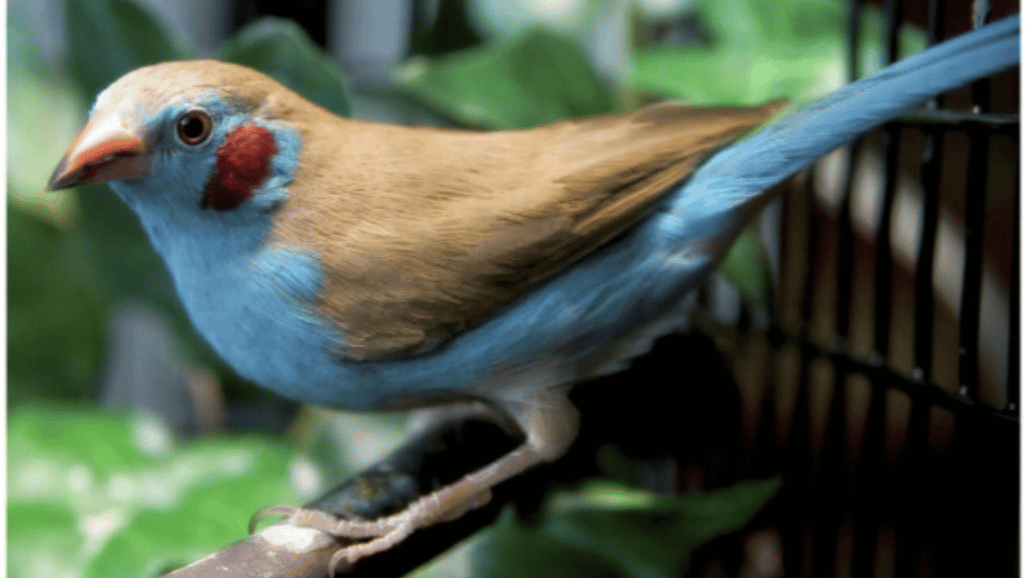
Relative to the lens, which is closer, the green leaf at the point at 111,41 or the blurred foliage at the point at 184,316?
the blurred foliage at the point at 184,316

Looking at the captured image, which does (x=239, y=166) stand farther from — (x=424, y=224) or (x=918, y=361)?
(x=918, y=361)

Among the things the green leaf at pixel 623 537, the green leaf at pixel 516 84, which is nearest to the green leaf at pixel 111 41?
the green leaf at pixel 516 84

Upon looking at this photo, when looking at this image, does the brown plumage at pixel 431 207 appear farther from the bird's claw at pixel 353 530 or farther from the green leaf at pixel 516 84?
the green leaf at pixel 516 84

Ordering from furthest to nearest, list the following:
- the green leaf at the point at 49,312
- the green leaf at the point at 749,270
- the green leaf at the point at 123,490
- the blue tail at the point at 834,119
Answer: the green leaf at the point at 49,312, the green leaf at the point at 749,270, the green leaf at the point at 123,490, the blue tail at the point at 834,119

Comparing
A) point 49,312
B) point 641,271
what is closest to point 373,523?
point 641,271

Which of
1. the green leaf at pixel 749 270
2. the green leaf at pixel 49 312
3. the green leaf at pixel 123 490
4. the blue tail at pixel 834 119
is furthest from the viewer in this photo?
the green leaf at pixel 49 312

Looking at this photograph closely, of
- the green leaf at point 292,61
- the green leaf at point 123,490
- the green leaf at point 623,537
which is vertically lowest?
the green leaf at point 623,537

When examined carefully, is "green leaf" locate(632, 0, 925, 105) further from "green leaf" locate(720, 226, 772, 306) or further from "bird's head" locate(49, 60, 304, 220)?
"bird's head" locate(49, 60, 304, 220)

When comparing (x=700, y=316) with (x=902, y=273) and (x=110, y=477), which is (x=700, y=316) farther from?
(x=110, y=477)
